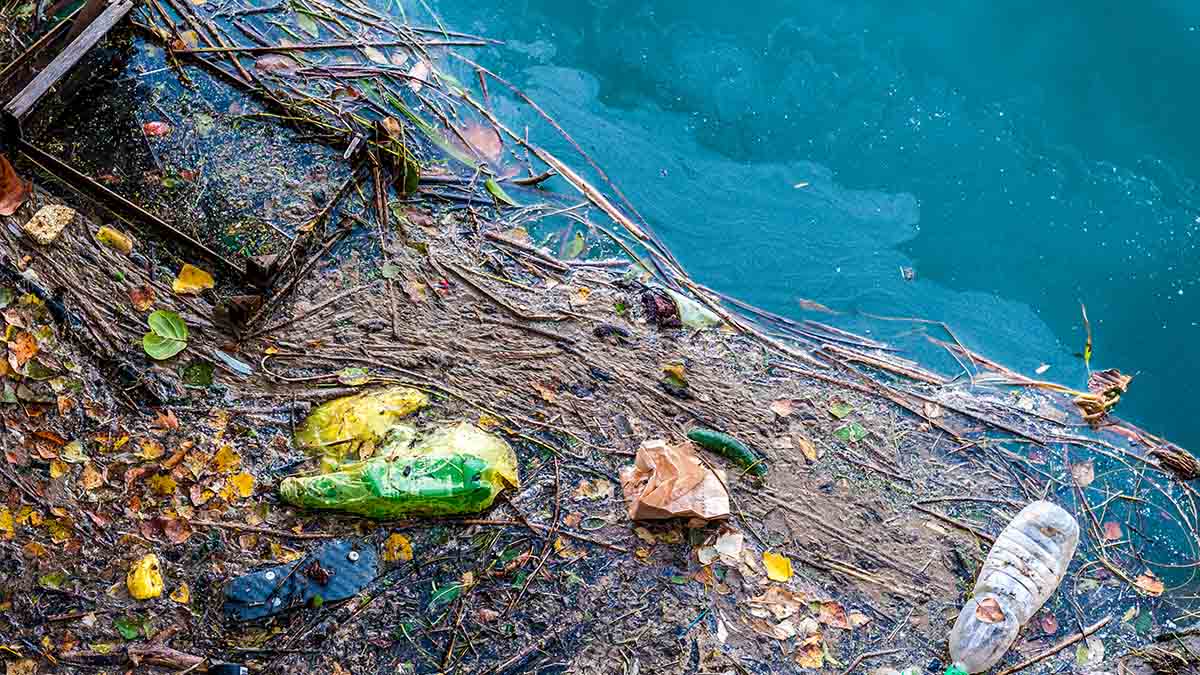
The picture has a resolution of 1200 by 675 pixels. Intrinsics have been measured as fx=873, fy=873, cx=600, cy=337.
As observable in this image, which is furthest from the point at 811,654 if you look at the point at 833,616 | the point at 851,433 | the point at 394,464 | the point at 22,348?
the point at 22,348

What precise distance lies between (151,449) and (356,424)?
530 mm

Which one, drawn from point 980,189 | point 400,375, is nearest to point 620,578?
point 400,375

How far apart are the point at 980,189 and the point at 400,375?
224 centimetres

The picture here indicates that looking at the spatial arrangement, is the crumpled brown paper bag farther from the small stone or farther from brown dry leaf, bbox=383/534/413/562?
the small stone

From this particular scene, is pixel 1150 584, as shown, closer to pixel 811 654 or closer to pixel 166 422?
pixel 811 654

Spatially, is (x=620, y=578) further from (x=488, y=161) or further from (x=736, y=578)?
(x=488, y=161)

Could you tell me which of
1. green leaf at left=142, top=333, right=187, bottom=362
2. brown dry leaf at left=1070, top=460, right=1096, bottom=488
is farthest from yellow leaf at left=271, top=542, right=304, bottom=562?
brown dry leaf at left=1070, top=460, right=1096, bottom=488

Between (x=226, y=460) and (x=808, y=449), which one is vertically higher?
(x=808, y=449)

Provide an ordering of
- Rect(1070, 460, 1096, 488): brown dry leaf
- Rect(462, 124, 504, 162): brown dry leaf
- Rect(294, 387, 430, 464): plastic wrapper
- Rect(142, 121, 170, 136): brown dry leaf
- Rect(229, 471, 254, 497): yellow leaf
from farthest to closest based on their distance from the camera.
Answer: Rect(462, 124, 504, 162): brown dry leaf < Rect(1070, 460, 1096, 488): brown dry leaf < Rect(142, 121, 170, 136): brown dry leaf < Rect(294, 387, 430, 464): plastic wrapper < Rect(229, 471, 254, 497): yellow leaf

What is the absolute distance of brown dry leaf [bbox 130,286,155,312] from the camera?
2500 millimetres

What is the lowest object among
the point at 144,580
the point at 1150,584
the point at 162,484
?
the point at 144,580

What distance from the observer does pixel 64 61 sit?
2705 millimetres

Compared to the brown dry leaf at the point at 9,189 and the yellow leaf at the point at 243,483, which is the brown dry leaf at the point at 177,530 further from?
the brown dry leaf at the point at 9,189

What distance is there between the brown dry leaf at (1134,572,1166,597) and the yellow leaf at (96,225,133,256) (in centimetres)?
331
